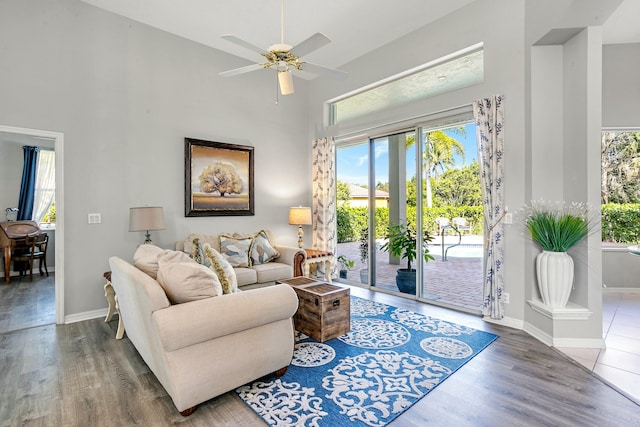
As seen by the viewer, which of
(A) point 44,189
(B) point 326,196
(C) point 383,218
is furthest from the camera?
(A) point 44,189

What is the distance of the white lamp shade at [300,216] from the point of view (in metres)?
5.23

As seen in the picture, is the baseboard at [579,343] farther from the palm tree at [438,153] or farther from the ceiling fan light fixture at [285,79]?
the ceiling fan light fixture at [285,79]

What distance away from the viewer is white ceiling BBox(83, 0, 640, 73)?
369cm

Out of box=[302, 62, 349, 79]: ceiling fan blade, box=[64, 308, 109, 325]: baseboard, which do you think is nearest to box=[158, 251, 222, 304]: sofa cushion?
box=[302, 62, 349, 79]: ceiling fan blade

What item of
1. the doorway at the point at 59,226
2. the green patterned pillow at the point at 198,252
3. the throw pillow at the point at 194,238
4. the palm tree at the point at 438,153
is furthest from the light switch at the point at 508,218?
the doorway at the point at 59,226

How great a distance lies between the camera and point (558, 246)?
2.98 m

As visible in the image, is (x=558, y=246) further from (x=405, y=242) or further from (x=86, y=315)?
(x=86, y=315)

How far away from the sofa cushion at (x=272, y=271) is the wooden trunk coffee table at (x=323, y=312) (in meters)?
1.01

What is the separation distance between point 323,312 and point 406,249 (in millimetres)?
2015

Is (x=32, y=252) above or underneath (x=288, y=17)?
underneath

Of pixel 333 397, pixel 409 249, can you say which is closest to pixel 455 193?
pixel 409 249

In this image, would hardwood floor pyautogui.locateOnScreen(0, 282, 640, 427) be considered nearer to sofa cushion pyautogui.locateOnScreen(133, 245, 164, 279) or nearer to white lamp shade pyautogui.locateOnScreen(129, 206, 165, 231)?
sofa cushion pyautogui.locateOnScreen(133, 245, 164, 279)

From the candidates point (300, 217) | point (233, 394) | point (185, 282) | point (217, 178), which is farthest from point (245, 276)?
point (185, 282)

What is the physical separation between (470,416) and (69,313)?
167 inches
